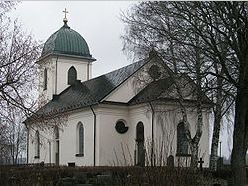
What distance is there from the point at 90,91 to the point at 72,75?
8.39 m

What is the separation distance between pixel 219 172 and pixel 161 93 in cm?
503

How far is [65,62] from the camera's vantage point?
44.9m

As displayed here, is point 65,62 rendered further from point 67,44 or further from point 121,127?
point 121,127

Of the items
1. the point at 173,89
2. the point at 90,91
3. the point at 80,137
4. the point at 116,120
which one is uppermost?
the point at 90,91

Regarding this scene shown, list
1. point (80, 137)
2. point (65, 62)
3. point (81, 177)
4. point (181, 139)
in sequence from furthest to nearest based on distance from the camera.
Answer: point (65, 62) → point (80, 137) → point (181, 139) → point (81, 177)

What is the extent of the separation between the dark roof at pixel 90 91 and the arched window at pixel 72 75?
1.21 m

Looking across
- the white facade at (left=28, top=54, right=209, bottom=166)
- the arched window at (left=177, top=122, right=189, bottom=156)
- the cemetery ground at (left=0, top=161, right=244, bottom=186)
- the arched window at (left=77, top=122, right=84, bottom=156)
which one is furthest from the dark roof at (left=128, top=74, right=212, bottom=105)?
the arched window at (left=77, top=122, right=84, bottom=156)

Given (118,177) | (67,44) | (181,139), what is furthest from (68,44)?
(118,177)

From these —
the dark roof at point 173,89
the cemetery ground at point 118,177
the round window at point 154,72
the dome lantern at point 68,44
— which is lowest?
the cemetery ground at point 118,177

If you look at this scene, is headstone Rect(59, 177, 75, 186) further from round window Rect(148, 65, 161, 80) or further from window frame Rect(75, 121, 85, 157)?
window frame Rect(75, 121, 85, 157)

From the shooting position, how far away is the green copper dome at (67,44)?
4503cm

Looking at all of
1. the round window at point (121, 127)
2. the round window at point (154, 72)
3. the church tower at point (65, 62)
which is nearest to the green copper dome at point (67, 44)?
the church tower at point (65, 62)

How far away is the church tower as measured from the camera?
146 feet

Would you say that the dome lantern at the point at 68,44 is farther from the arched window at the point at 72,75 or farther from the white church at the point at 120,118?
the white church at the point at 120,118
